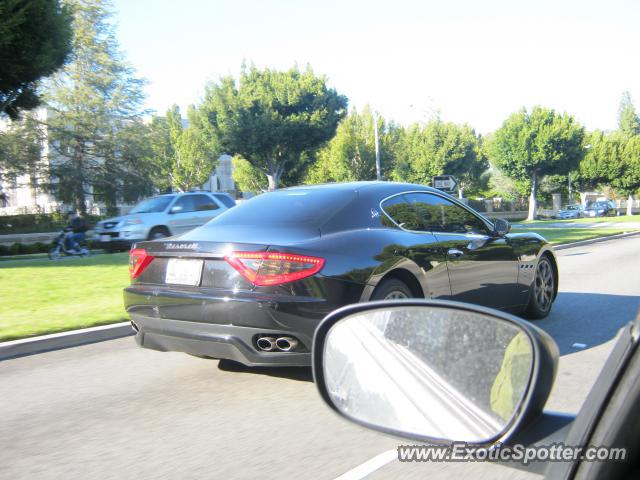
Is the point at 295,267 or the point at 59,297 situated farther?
the point at 59,297

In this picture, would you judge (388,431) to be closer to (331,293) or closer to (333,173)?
(331,293)

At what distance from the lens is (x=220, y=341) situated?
14.0 ft

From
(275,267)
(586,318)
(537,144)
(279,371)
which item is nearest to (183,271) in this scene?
(275,267)

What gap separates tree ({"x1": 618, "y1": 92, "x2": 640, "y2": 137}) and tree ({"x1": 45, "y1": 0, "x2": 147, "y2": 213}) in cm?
10515

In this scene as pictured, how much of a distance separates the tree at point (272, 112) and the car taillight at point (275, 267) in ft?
125

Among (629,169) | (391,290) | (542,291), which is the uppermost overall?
(629,169)

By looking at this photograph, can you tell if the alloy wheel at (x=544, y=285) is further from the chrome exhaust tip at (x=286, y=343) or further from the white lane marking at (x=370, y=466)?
the white lane marking at (x=370, y=466)

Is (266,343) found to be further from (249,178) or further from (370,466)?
(249,178)

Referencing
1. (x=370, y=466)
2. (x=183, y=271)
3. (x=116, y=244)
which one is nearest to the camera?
(x=370, y=466)

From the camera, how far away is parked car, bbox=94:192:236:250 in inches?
732

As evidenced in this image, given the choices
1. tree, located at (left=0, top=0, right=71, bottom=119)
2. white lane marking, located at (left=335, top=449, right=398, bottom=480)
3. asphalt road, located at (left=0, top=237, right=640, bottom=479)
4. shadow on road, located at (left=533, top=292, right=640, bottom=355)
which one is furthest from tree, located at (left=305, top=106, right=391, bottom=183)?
white lane marking, located at (left=335, top=449, right=398, bottom=480)

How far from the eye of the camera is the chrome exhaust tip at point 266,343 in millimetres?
4203

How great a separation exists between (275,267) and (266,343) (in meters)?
0.52

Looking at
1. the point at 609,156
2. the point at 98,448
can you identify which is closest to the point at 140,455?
the point at 98,448
